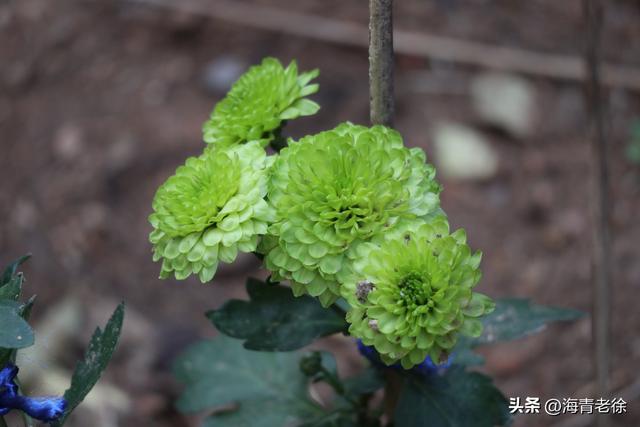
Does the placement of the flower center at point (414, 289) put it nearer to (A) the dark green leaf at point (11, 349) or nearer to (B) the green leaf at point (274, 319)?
(B) the green leaf at point (274, 319)

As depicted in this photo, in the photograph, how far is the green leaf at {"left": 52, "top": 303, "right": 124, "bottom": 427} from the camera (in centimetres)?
114

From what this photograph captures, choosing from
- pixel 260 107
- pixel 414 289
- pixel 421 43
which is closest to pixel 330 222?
pixel 414 289

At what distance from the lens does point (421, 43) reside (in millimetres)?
3068

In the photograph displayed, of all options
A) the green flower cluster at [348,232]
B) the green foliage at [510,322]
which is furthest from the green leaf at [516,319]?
the green flower cluster at [348,232]

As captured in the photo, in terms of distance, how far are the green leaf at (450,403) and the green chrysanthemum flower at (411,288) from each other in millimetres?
331

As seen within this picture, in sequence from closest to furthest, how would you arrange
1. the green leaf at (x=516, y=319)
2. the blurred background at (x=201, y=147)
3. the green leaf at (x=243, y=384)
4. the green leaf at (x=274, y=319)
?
the green leaf at (x=274, y=319) → the green leaf at (x=516, y=319) → the green leaf at (x=243, y=384) → the blurred background at (x=201, y=147)

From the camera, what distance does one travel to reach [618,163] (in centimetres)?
278

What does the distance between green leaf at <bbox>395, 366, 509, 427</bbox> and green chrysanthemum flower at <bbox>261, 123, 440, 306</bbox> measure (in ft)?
1.21

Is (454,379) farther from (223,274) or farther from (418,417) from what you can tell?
(223,274)

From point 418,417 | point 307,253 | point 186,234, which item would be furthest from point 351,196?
point 418,417

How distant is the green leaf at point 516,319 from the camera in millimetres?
1412

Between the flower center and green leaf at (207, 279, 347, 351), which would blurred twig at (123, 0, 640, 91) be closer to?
green leaf at (207, 279, 347, 351)

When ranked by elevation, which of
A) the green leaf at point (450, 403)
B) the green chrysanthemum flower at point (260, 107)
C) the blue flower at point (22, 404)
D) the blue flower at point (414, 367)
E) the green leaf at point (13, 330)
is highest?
the green chrysanthemum flower at point (260, 107)

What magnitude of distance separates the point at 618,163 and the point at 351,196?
1999 millimetres
